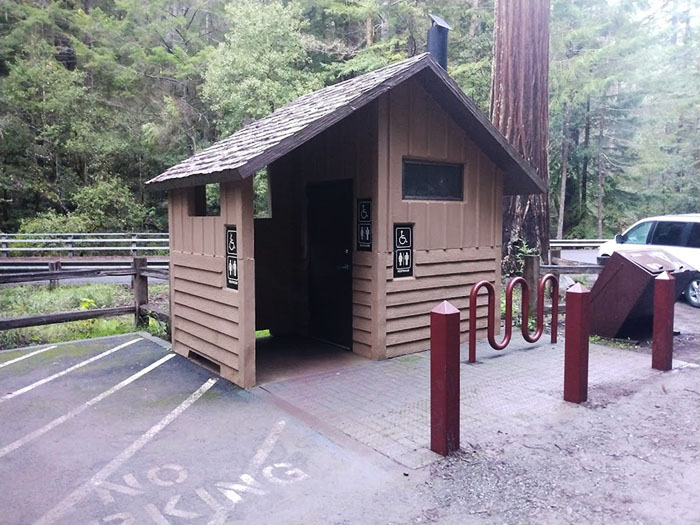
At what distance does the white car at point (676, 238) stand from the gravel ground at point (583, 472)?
20.4 feet

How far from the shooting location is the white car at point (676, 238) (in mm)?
10336

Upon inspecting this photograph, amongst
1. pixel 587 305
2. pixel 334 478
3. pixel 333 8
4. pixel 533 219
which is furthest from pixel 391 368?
pixel 333 8

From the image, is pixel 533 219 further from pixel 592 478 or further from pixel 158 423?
pixel 158 423

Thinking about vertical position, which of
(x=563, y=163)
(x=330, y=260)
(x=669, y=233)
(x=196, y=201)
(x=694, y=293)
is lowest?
(x=694, y=293)

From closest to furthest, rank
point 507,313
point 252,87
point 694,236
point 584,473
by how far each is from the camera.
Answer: point 584,473
point 507,313
point 694,236
point 252,87

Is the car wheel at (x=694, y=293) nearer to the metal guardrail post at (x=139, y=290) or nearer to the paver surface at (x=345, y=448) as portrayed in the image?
the paver surface at (x=345, y=448)

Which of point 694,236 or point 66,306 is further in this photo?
point 66,306

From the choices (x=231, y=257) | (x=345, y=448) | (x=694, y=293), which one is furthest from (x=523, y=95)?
(x=345, y=448)

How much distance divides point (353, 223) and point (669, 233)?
7.39 meters

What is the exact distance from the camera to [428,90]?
662cm

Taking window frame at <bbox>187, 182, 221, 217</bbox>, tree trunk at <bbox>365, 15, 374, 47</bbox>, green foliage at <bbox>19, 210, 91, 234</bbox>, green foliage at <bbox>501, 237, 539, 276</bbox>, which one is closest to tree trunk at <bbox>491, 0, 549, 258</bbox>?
green foliage at <bbox>501, 237, 539, 276</bbox>

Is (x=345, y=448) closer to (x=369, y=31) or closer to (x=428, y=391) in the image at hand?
(x=428, y=391)

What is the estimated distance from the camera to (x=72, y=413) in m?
4.95

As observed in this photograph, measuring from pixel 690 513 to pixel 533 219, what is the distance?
6.88 meters
